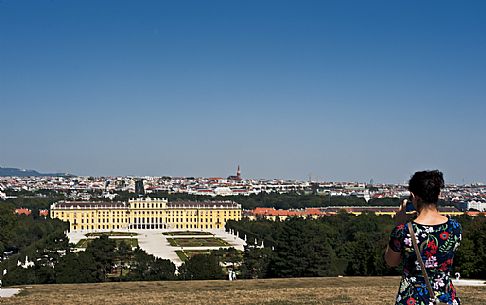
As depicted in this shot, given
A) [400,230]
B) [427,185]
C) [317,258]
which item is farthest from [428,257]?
[317,258]

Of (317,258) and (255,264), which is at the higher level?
(317,258)

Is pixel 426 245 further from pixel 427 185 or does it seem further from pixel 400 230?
pixel 427 185

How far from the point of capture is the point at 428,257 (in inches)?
112

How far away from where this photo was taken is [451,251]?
287 centimetres

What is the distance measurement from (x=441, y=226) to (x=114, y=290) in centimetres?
831

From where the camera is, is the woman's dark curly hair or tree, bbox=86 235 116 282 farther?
tree, bbox=86 235 116 282

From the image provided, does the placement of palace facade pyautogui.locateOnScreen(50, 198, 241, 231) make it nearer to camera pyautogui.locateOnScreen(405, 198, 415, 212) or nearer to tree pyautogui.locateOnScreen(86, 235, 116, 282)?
tree pyautogui.locateOnScreen(86, 235, 116, 282)

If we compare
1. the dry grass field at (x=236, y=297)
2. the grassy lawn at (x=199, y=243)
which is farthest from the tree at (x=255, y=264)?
the grassy lawn at (x=199, y=243)

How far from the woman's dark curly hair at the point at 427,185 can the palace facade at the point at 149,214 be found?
209ft

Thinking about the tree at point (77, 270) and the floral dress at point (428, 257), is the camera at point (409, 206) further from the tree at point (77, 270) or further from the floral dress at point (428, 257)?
the tree at point (77, 270)

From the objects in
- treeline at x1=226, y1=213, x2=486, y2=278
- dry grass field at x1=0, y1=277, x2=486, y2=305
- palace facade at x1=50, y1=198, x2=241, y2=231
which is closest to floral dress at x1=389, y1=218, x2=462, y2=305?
dry grass field at x1=0, y1=277, x2=486, y2=305

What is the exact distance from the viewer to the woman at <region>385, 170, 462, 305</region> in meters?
2.83

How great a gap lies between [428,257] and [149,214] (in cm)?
6686

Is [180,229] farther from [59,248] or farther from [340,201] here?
[59,248]
